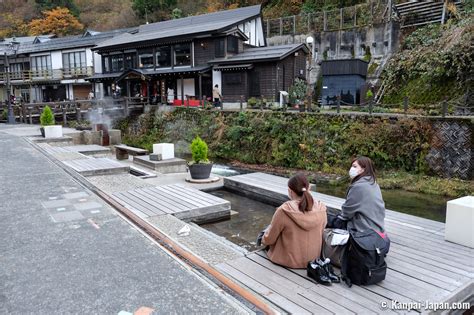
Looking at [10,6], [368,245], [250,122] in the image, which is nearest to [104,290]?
[368,245]

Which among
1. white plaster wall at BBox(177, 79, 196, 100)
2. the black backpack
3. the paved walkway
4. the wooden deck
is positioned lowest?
the wooden deck

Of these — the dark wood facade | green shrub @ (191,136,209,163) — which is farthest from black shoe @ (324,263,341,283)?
→ the dark wood facade

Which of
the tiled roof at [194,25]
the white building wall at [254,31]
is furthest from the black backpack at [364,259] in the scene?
the white building wall at [254,31]

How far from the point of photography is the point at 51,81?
39406mm

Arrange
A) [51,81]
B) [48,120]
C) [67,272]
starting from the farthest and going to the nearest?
[51,81], [48,120], [67,272]

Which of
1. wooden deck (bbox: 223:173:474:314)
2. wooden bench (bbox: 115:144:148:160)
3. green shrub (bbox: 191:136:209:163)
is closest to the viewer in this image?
wooden deck (bbox: 223:173:474:314)

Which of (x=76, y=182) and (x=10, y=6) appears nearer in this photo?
(x=76, y=182)

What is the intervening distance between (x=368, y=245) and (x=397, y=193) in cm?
974

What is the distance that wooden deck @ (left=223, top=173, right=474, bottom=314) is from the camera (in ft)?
12.9

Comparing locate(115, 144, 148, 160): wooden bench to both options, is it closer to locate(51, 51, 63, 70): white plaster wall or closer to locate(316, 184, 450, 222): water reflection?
locate(316, 184, 450, 222): water reflection

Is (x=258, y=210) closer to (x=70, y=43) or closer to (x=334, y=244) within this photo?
(x=334, y=244)

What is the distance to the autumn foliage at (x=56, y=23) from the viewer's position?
179ft

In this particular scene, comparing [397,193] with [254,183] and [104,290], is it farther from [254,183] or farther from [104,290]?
[104,290]

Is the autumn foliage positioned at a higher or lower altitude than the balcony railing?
higher
